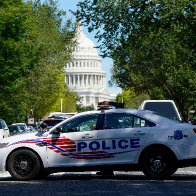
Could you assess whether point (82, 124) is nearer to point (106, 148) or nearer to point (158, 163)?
point (106, 148)

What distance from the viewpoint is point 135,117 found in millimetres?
18562

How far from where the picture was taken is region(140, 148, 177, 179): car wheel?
1811cm

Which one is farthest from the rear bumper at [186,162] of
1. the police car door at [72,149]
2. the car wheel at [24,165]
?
the car wheel at [24,165]

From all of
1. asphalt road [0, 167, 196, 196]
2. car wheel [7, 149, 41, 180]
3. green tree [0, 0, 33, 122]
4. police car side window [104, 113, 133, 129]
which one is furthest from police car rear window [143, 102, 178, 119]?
green tree [0, 0, 33, 122]

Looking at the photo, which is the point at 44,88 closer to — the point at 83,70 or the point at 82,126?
the point at 82,126

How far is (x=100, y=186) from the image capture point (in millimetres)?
16406

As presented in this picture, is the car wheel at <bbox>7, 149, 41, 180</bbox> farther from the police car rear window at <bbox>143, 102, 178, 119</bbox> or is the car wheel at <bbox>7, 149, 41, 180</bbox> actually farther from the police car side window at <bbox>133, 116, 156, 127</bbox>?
the police car rear window at <bbox>143, 102, 178, 119</bbox>

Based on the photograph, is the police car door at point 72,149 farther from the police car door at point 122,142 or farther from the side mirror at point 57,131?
the police car door at point 122,142

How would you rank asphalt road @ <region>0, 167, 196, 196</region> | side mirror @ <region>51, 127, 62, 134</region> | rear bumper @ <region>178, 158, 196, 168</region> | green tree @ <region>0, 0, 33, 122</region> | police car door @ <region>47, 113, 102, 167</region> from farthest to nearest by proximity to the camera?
green tree @ <region>0, 0, 33, 122</region>
side mirror @ <region>51, 127, 62, 134</region>
police car door @ <region>47, 113, 102, 167</region>
rear bumper @ <region>178, 158, 196, 168</region>
asphalt road @ <region>0, 167, 196, 196</region>

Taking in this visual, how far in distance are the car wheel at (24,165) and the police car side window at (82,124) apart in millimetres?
938

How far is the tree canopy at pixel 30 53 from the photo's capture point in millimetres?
50094

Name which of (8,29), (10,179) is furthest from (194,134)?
(8,29)

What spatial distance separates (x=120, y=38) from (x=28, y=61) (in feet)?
63.2

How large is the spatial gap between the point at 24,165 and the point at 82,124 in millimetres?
1552
